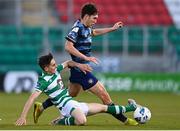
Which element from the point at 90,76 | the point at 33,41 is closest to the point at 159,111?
the point at 90,76

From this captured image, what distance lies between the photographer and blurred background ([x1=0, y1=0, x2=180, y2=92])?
28812mm

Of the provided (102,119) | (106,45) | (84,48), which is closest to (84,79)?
(84,48)

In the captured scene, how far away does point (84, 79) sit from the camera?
43.1 ft

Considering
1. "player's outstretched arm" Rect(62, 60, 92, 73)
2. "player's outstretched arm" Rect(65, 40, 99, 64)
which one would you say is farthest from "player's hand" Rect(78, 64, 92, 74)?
"player's outstretched arm" Rect(65, 40, 99, 64)

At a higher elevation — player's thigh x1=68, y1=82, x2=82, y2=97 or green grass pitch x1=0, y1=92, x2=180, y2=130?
player's thigh x1=68, y1=82, x2=82, y2=97

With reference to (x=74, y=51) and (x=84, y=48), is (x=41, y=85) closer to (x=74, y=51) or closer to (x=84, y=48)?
(x=74, y=51)

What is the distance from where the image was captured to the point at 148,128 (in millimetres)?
12078

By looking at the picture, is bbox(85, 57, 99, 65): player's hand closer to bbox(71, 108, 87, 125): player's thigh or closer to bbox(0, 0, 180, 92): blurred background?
bbox(71, 108, 87, 125): player's thigh

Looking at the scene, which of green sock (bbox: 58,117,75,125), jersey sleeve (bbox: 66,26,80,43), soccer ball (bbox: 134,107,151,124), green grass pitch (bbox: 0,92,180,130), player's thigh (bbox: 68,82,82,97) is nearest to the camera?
green grass pitch (bbox: 0,92,180,130)

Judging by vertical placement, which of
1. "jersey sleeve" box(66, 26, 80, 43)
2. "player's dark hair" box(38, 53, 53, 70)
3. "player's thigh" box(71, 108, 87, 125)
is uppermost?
"jersey sleeve" box(66, 26, 80, 43)

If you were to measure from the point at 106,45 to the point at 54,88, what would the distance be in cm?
1749

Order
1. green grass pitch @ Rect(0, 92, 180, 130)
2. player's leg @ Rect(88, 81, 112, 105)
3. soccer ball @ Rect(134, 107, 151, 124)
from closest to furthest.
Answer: green grass pitch @ Rect(0, 92, 180, 130) → soccer ball @ Rect(134, 107, 151, 124) → player's leg @ Rect(88, 81, 112, 105)

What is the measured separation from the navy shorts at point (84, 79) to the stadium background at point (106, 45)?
14241 mm

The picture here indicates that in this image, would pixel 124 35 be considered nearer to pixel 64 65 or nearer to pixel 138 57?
pixel 138 57
